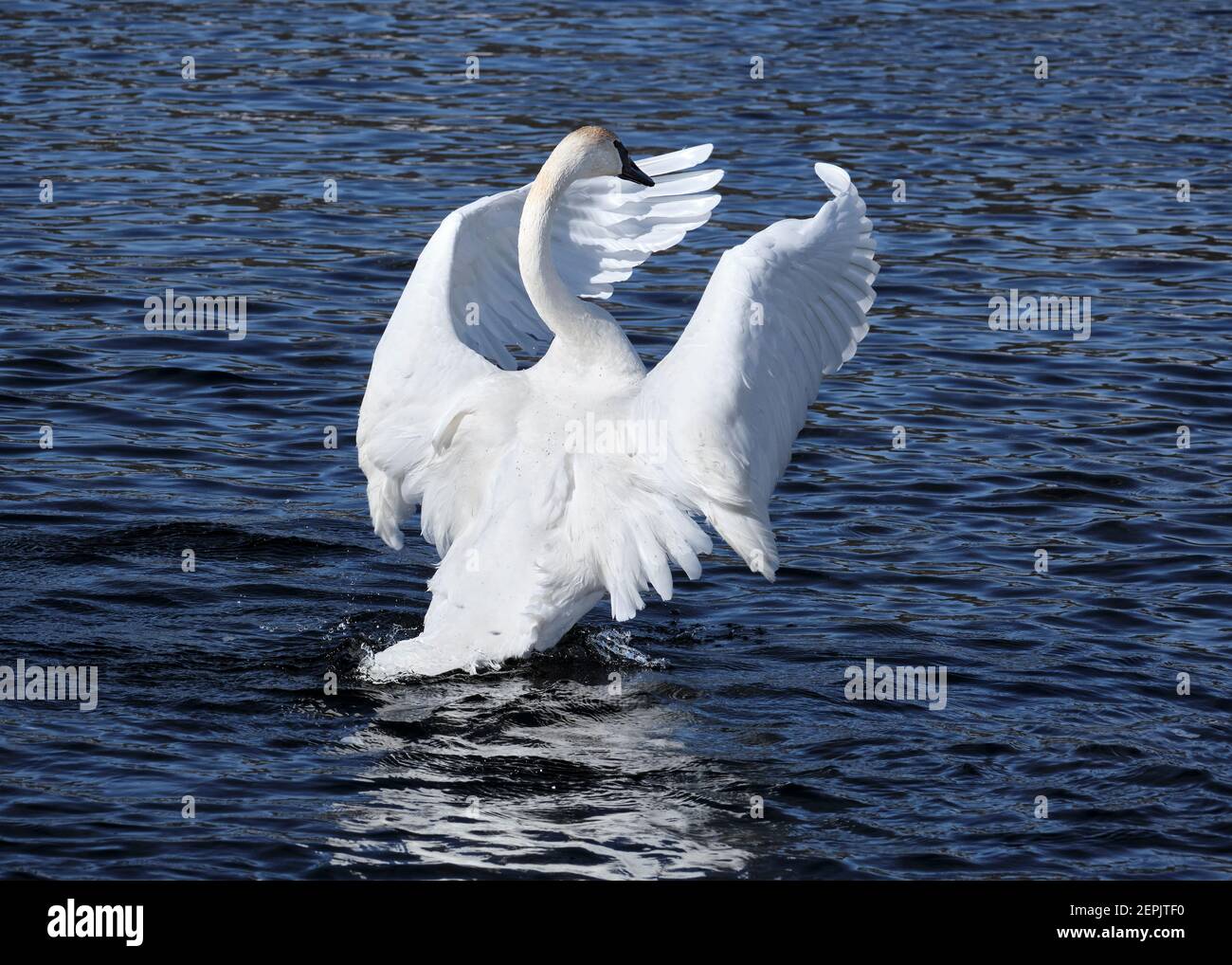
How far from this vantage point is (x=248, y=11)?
81.0 ft

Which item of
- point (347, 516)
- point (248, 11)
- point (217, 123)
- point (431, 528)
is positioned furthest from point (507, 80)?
point (431, 528)

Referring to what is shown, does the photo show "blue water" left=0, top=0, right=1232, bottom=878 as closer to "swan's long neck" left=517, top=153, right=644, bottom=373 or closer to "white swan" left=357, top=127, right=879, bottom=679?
"white swan" left=357, top=127, right=879, bottom=679

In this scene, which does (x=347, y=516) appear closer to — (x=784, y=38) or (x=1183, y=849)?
(x=1183, y=849)

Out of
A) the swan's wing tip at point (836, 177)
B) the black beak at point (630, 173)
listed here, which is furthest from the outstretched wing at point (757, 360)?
the black beak at point (630, 173)

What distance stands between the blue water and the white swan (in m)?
0.52

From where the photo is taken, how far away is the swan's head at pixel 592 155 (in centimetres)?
912

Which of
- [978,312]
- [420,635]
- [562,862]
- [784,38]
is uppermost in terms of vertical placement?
[784,38]

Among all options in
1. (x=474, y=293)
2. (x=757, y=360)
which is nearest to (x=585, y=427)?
(x=757, y=360)

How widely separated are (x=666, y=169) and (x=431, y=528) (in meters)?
2.22

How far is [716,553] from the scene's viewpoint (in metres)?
11.0

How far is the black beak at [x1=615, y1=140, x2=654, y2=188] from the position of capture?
9453 mm

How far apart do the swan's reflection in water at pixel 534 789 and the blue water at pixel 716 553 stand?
24mm

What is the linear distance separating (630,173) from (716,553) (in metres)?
2.46

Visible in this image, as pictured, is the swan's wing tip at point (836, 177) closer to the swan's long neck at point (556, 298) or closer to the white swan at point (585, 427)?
the white swan at point (585, 427)
